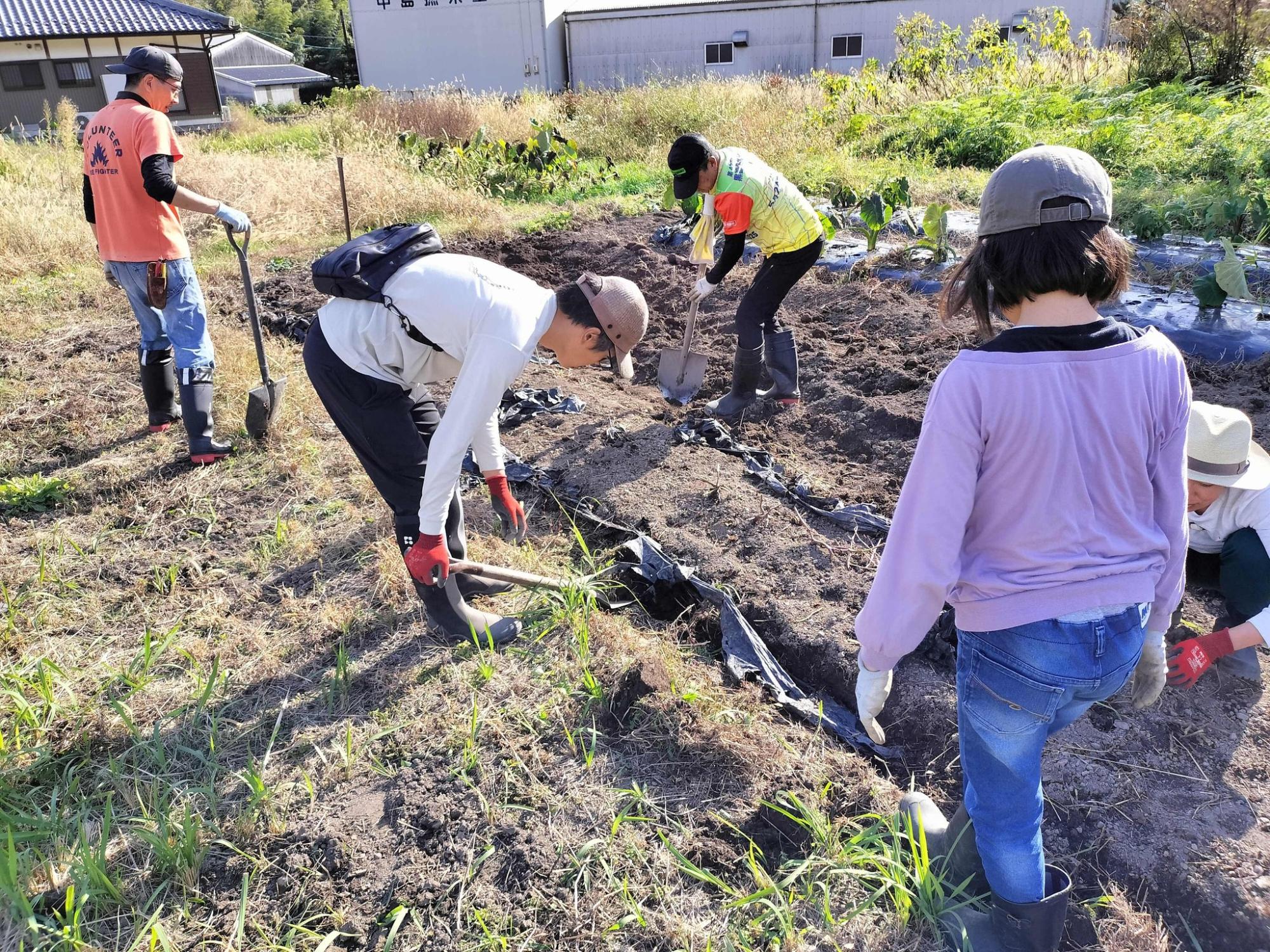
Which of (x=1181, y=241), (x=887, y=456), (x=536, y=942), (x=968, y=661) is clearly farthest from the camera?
(x=1181, y=241)

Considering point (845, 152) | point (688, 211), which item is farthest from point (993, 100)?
point (688, 211)

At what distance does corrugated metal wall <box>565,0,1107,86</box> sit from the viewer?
22.0 m

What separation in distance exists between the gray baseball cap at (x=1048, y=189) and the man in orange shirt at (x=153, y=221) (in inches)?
149

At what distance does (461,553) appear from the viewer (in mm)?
2906

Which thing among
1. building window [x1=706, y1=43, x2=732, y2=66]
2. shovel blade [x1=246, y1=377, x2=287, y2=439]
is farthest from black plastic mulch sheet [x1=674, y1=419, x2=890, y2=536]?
building window [x1=706, y1=43, x2=732, y2=66]

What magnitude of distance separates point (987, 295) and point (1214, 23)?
46.5ft

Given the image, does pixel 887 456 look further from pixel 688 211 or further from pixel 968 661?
pixel 688 211

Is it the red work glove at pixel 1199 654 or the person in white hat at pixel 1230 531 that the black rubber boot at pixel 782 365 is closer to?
the person in white hat at pixel 1230 531

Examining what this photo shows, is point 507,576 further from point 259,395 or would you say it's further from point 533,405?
point 259,395

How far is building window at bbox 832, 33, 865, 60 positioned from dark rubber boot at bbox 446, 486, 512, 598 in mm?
24254

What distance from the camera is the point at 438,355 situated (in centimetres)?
257

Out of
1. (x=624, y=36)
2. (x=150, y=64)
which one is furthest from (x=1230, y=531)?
(x=624, y=36)

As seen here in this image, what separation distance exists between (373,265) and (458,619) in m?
1.19

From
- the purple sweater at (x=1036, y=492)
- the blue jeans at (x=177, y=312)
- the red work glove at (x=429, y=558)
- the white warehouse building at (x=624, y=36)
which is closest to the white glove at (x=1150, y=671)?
the purple sweater at (x=1036, y=492)
